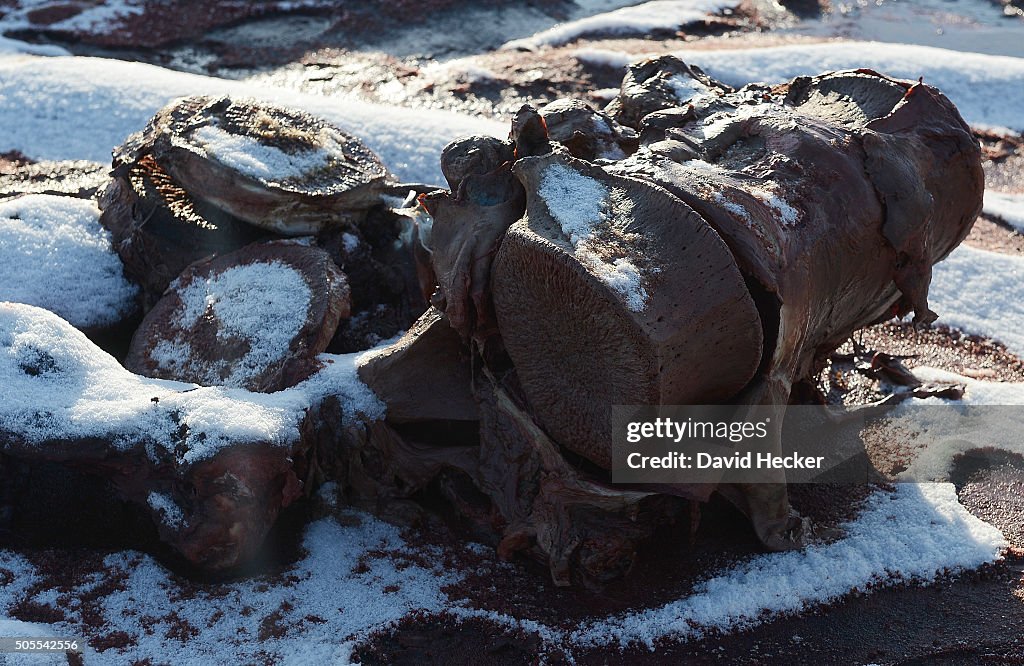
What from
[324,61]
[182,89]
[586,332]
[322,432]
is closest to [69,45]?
[324,61]

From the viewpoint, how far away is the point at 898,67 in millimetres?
5715

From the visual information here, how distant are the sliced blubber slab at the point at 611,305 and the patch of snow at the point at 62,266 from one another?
1485 mm

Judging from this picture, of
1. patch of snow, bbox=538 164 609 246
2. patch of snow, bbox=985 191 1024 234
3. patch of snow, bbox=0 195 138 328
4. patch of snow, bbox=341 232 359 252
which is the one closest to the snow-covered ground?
patch of snow, bbox=341 232 359 252

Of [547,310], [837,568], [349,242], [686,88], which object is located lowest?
[837,568]

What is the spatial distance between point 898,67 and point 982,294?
93.7 inches

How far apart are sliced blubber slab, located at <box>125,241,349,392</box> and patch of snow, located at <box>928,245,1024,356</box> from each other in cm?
217

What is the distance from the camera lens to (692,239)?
2094 mm

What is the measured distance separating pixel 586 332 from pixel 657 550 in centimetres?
60

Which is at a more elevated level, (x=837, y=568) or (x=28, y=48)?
(x=28, y=48)

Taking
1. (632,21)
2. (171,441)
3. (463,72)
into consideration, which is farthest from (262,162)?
(632,21)

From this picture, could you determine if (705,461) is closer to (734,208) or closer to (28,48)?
(734,208)

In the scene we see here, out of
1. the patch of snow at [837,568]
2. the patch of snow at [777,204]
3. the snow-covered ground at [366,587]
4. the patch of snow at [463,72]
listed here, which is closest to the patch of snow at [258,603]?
the snow-covered ground at [366,587]

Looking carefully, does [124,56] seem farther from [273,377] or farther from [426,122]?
[273,377]

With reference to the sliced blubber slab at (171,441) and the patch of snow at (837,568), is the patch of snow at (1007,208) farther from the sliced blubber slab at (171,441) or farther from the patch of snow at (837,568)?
the sliced blubber slab at (171,441)
